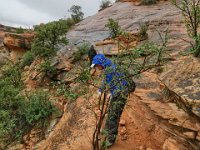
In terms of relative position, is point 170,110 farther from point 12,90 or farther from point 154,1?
point 154,1

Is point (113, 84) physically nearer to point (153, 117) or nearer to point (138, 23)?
point (153, 117)

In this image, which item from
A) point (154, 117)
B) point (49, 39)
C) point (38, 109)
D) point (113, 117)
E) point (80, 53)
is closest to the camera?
point (113, 117)

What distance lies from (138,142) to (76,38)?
752cm

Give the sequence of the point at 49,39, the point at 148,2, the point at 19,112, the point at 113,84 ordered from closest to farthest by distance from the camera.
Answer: the point at 113,84, the point at 19,112, the point at 49,39, the point at 148,2

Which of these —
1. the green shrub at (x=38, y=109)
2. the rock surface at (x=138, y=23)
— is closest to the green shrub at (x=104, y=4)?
the rock surface at (x=138, y=23)

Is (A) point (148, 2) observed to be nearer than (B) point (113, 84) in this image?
A: No

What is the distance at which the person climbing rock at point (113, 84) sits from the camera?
4.70m

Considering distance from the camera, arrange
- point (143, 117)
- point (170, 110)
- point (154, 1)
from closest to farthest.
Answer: point (170, 110) → point (143, 117) → point (154, 1)

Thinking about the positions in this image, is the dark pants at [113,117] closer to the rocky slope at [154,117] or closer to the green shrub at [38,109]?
the rocky slope at [154,117]

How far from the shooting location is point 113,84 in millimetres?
4746

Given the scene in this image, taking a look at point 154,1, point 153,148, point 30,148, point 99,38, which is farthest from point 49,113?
point 154,1

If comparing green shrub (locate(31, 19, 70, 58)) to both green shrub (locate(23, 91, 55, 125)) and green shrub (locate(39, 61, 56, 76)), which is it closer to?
green shrub (locate(39, 61, 56, 76))

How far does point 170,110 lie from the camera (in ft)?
16.8

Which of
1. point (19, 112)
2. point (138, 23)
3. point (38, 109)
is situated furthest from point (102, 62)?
point (138, 23)
